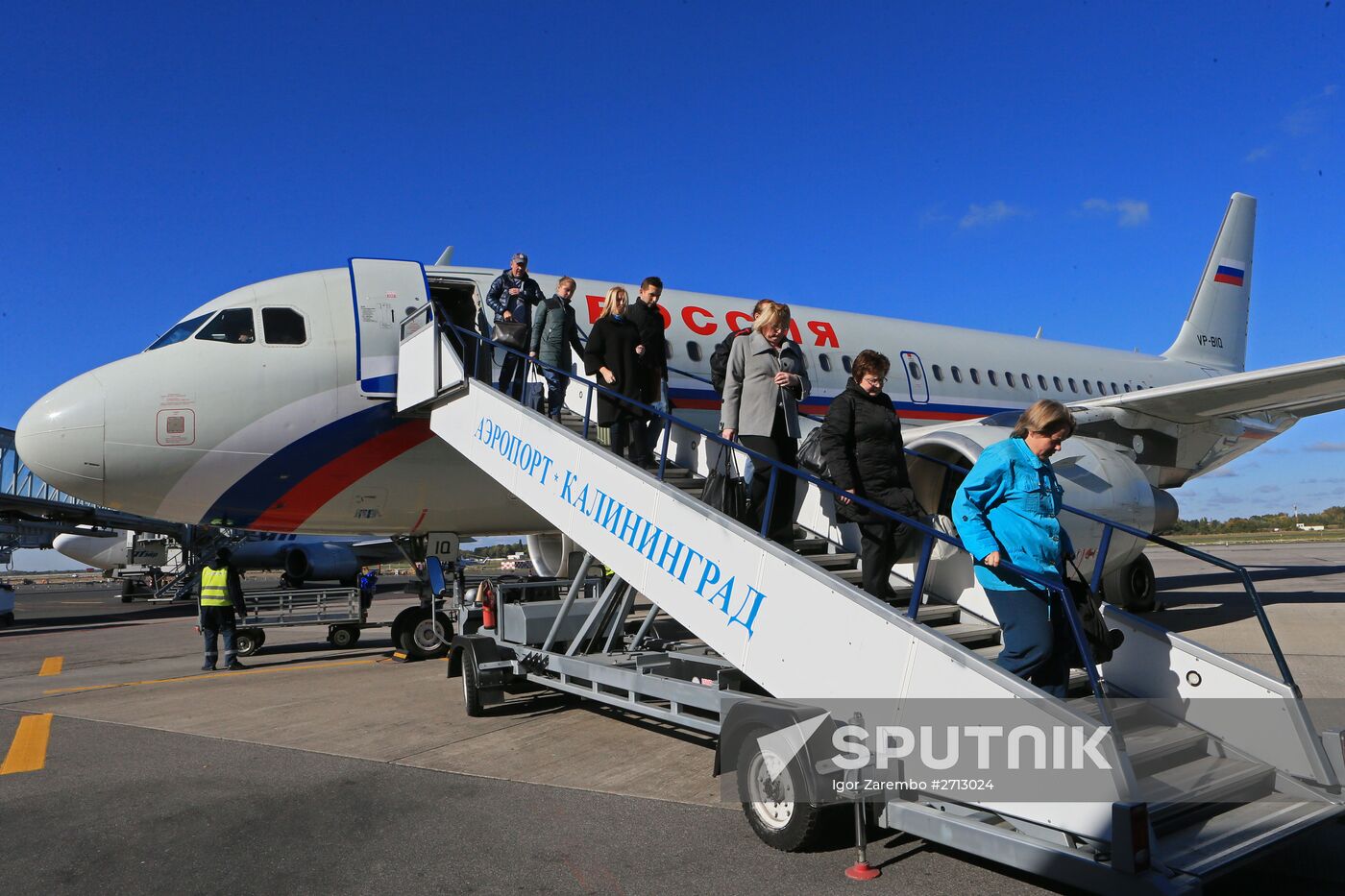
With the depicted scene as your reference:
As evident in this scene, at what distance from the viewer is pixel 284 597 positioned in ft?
41.1

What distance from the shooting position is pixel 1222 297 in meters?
18.4

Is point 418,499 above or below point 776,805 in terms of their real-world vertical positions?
above

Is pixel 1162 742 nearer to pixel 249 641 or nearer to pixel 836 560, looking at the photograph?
pixel 836 560

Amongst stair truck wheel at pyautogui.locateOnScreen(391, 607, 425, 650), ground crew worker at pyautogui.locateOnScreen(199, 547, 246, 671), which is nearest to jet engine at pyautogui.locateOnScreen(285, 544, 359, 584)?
ground crew worker at pyautogui.locateOnScreen(199, 547, 246, 671)

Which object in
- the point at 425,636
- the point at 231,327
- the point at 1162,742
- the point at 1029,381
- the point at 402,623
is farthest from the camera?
the point at 1029,381

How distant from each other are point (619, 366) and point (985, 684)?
3992 mm

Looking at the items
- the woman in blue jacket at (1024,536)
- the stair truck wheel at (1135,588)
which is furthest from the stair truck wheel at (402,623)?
the stair truck wheel at (1135,588)

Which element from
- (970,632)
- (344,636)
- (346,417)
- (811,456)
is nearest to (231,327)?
(346,417)

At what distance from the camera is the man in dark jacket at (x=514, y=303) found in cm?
762

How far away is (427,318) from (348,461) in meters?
1.49

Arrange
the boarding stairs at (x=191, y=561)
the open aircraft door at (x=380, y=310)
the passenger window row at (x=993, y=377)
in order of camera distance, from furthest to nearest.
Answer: the boarding stairs at (x=191, y=561) < the passenger window row at (x=993, y=377) < the open aircraft door at (x=380, y=310)

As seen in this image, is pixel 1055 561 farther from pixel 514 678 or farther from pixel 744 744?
pixel 514 678

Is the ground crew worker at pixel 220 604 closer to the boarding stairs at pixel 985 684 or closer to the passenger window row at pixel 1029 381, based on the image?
the boarding stairs at pixel 985 684

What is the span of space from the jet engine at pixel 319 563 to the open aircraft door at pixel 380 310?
78.5 feet
